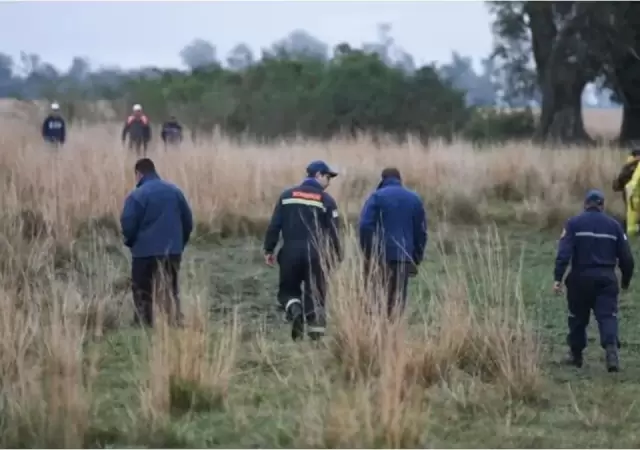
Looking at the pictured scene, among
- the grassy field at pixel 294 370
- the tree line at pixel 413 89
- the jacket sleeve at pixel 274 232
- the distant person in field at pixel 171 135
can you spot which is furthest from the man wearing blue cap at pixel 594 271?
the tree line at pixel 413 89

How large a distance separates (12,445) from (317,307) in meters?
3.45

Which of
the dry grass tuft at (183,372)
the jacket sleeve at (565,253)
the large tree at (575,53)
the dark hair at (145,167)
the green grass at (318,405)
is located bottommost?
the green grass at (318,405)

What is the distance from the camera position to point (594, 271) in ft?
29.7

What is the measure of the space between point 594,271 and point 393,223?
1.65 m

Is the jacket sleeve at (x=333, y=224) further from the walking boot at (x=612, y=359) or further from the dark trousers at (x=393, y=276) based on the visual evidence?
the walking boot at (x=612, y=359)

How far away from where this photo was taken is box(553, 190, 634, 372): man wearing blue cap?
29.7ft

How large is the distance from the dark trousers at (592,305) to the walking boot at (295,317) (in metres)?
Answer: 2.17

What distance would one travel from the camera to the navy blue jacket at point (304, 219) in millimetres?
9797

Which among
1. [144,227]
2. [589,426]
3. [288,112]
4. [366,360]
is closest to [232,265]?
[144,227]

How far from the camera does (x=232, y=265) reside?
14.6 meters

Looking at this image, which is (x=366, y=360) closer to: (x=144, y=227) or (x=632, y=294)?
(x=144, y=227)

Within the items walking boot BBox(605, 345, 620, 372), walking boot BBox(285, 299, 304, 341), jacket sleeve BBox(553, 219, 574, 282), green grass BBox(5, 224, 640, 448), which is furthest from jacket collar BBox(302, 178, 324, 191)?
walking boot BBox(605, 345, 620, 372)

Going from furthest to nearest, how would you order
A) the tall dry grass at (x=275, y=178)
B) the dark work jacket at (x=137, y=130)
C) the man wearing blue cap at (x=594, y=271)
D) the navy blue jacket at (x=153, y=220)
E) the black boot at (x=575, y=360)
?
the dark work jacket at (x=137, y=130)
the tall dry grass at (x=275, y=178)
the navy blue jacket at (x=153, y=220)
the black boot at (x=575, y=360)
the man wearing blue cap at (x=594, y=271)

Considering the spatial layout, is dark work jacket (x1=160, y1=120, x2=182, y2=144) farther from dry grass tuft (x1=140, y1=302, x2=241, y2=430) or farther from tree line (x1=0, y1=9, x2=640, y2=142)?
dry grass tuft (x1=140, y1=302, x2=241, y2=430)
